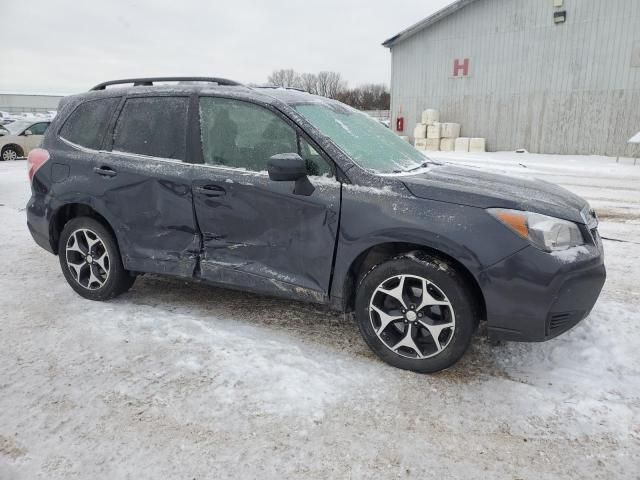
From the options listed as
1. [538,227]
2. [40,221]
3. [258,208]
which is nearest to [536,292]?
[538,227]

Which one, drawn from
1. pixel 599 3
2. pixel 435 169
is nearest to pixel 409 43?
pixel 599 3

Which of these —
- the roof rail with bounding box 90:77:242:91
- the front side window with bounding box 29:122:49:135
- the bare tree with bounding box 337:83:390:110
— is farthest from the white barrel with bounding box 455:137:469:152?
the bare tree with bounding box 337:83:390:110

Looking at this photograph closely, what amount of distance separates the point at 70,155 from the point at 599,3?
1950 cm

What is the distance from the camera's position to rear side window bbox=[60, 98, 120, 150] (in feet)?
13.7

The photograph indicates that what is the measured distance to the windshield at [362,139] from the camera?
11.2 feet

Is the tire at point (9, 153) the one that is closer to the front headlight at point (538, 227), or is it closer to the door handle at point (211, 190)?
the door handle at point (211, 190)

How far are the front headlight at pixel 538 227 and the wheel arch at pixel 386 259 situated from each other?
0.36 meters

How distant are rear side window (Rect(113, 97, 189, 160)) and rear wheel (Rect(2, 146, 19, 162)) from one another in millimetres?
16219

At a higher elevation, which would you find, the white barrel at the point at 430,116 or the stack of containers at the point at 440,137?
the white barrel at the point at 430,116

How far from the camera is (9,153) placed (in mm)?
17422

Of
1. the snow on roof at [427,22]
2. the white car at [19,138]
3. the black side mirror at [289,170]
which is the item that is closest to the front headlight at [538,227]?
the black side mirror at [289,170]

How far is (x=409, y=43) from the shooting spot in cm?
2186

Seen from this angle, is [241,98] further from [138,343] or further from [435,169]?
[138,343]

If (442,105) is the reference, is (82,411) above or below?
below
